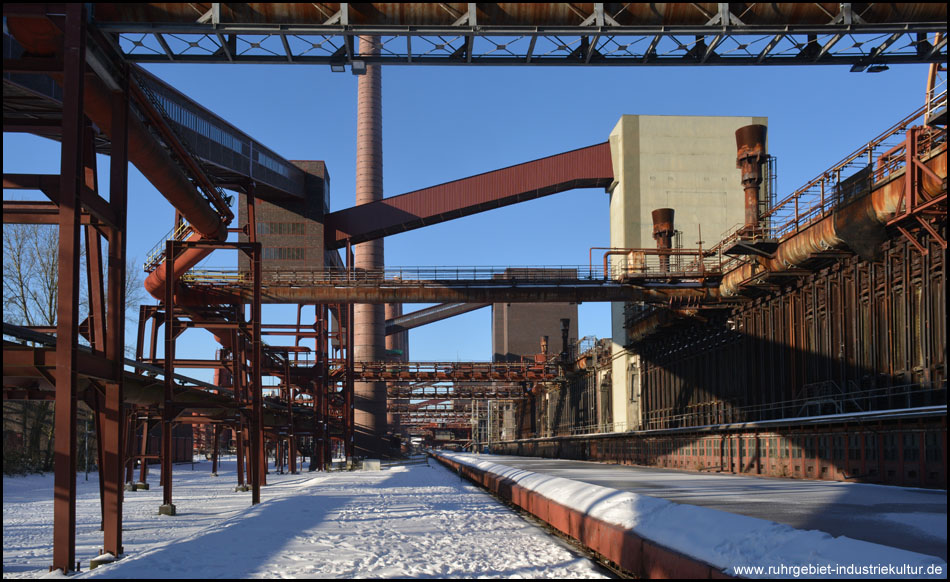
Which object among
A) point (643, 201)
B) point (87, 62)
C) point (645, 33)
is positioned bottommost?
point (87, 62)

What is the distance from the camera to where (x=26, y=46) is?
1152 centimetres

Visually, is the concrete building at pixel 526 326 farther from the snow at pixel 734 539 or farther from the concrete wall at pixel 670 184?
the snow at pixel 734 539

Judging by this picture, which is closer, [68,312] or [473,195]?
[68,312]

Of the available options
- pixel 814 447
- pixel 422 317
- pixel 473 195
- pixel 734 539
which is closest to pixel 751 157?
pixel 814 447

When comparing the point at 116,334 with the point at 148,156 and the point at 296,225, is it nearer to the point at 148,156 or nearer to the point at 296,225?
the point at 148,156

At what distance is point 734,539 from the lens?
7004mm

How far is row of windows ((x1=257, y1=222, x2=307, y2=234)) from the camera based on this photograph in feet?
172

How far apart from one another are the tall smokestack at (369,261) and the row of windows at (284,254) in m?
11.7

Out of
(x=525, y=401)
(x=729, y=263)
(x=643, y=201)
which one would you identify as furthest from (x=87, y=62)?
(x=525, y=401)

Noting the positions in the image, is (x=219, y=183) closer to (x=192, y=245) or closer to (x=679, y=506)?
(x=192, y=245)

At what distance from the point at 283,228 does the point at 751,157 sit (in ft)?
104

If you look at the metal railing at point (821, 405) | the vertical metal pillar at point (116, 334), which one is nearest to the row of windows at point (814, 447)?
the metal railing at point (821, 405)

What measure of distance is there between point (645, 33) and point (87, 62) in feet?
28.4

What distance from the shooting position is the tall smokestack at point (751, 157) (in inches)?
1162
